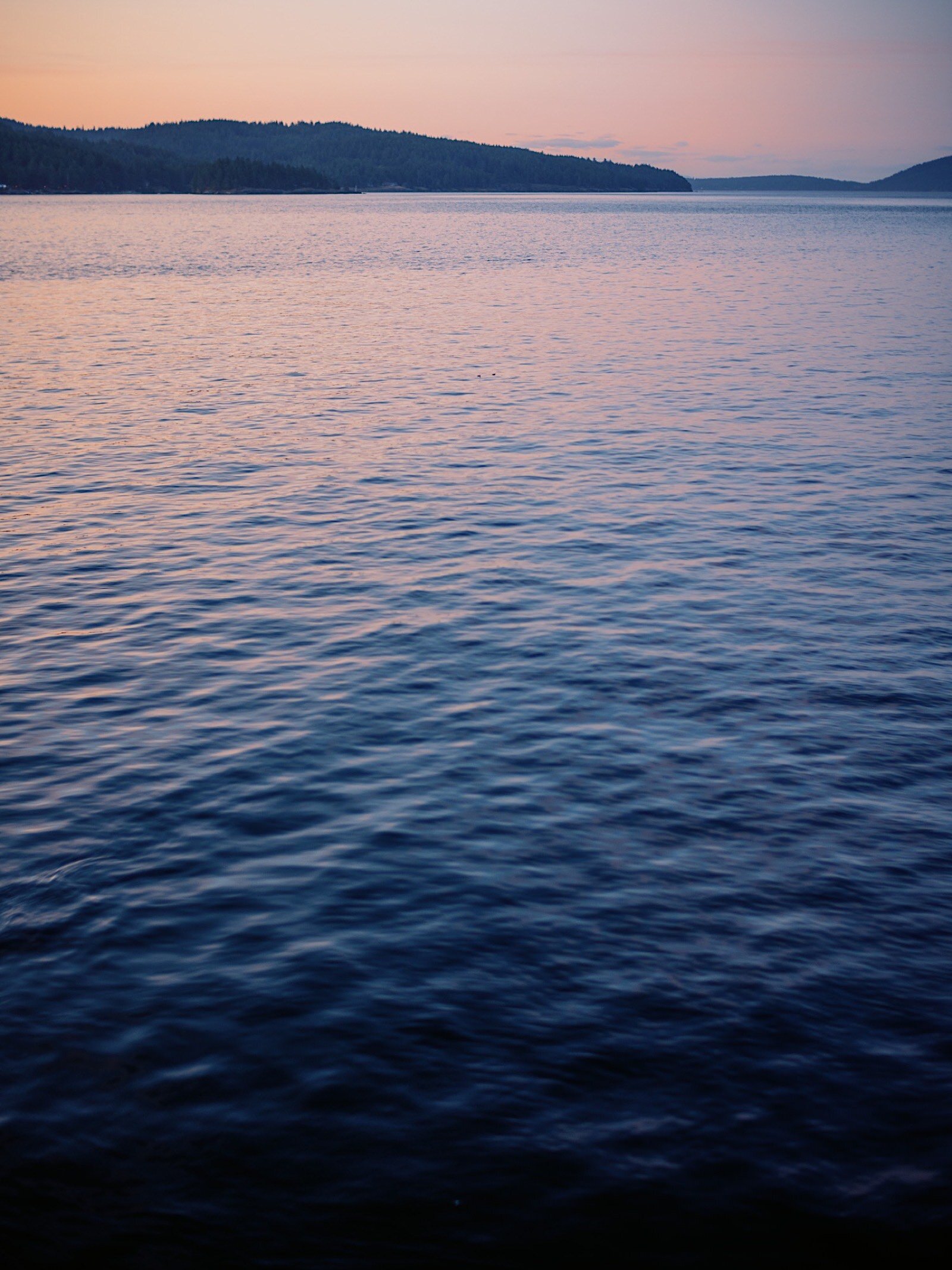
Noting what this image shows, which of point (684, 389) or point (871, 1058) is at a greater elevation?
point (684, 389)

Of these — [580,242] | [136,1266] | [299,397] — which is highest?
[580,242]

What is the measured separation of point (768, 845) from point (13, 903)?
8436 millimetres

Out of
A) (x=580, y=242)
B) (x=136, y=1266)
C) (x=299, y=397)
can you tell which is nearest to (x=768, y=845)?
(x=136, y=1266)

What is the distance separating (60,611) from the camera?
68.5ft

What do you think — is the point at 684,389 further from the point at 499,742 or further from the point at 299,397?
the point at 499,742

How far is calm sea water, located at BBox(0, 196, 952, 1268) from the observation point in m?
8.47

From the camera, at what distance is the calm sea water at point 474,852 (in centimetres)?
847

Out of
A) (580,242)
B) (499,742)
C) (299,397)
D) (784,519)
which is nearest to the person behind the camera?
(499,742)

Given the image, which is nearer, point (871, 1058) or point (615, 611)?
point (871, 1058)

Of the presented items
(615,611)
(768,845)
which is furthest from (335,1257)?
(615,611)

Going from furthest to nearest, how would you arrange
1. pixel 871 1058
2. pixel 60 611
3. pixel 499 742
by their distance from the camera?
pixel 60 611 < pixel 499 742 < pixel 871 1058

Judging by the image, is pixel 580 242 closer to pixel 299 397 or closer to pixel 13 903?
pixel 299 397

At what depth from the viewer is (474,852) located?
1308 cm

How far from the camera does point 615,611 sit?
21.2 m
